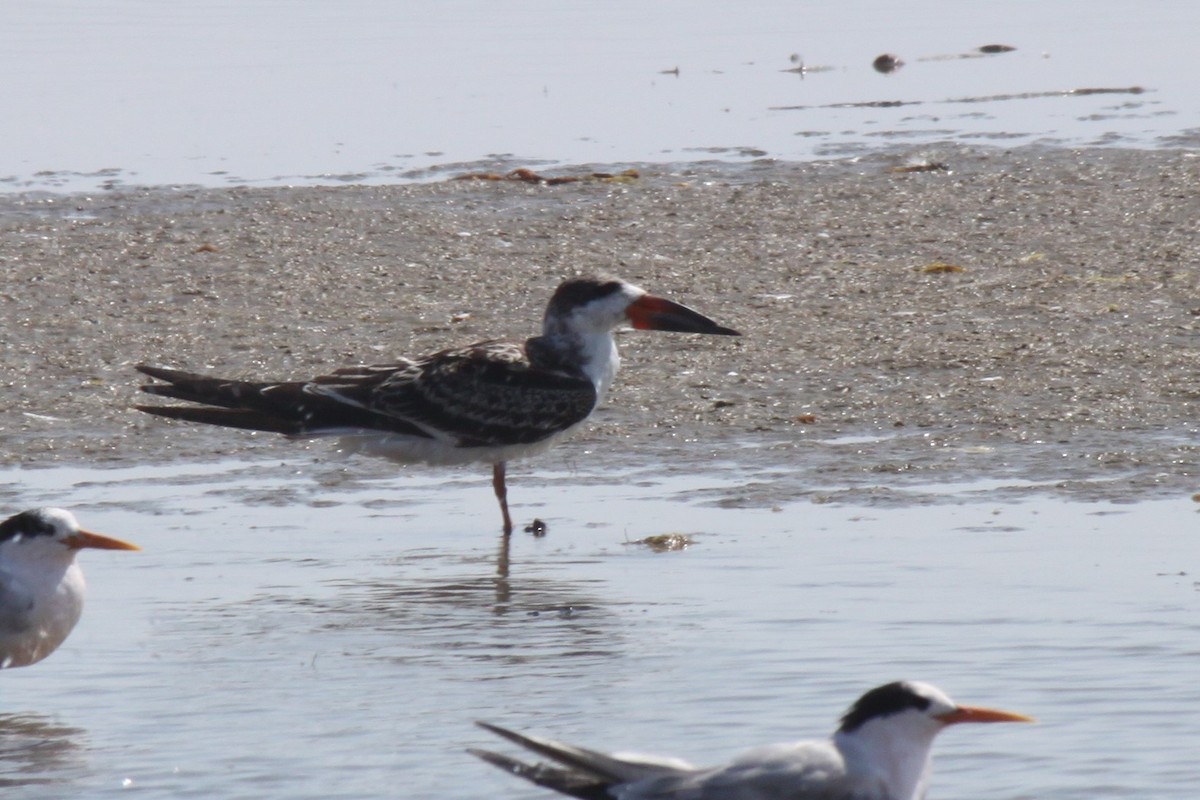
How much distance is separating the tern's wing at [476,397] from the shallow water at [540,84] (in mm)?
5717

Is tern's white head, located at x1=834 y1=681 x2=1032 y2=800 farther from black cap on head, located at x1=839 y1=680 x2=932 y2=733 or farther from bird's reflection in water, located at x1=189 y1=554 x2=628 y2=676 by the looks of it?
bird's reflection in water, located at x1=189 y1=554 x2=628 y2=676

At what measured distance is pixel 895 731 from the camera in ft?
15.9

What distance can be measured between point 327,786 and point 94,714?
0.89 metres

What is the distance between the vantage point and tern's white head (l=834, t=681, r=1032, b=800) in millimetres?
4812

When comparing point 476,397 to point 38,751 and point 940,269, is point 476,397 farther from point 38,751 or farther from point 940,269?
point 940,269

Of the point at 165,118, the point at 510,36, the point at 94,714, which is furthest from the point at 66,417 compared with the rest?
the point at 510,36

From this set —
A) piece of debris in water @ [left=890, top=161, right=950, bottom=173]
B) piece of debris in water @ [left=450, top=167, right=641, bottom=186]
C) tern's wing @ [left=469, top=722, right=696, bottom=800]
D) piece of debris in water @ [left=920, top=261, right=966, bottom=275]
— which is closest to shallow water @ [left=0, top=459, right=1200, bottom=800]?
tern's wing @ [left=469, top=722, right=696, bottom=800]

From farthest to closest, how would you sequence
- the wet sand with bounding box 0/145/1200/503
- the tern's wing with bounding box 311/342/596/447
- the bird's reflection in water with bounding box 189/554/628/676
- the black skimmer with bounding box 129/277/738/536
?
the wet sand with bounding box 0/145/1200/503
the tern's wing with bounding box 311/342/596/447
the black skimmer with bounding box 129/277/738/536
the bird's reflection in water with bounding box 189/554/628/676

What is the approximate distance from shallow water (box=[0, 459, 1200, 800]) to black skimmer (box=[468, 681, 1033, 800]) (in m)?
0.85

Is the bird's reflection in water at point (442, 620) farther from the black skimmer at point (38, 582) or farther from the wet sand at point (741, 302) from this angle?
the wet sand at point (741, 302)

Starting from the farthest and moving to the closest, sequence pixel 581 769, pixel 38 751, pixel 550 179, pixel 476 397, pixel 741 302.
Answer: pixel 550 179 < pixel 741 302 < pixel 476 397 < pixel 38 751 < pixel 581 769

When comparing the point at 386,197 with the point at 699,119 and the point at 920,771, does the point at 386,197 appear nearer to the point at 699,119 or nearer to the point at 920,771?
the point at 699,119

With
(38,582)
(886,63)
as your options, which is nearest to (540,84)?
(886,63)

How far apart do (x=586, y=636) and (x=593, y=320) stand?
7.52ft
